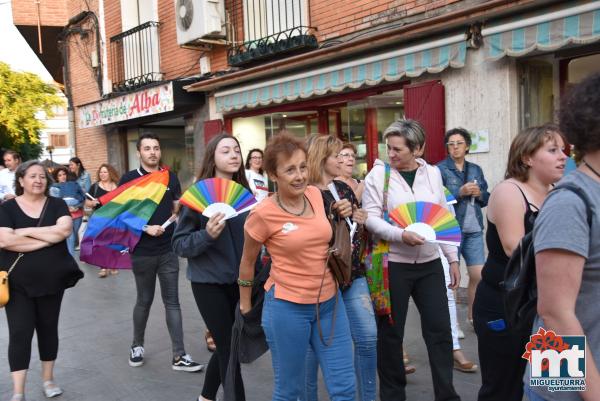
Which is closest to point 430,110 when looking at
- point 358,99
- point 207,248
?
point 358,99

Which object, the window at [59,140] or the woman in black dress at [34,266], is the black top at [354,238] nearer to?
the woman in black dress at [34,266]

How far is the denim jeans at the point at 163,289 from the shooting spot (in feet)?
16.7

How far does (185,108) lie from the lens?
38.4 feet

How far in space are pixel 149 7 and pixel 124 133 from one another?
10.9 ft

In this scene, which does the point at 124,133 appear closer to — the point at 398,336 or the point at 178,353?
the point at 178,353

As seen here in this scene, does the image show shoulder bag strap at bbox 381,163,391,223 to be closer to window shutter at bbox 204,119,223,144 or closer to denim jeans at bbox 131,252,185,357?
denim jeans at bbox 131,252,185,357

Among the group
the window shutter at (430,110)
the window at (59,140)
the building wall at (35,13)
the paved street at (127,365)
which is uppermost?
the building wall at (35,13)

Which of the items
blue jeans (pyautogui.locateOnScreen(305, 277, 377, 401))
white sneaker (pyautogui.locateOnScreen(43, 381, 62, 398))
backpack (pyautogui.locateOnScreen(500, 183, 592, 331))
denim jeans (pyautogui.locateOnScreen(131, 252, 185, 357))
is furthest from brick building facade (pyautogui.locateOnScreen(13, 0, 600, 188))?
white sneaker (pyautogui.locateOnScreen(43, 381, 62, 398))

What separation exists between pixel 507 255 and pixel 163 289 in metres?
3.39

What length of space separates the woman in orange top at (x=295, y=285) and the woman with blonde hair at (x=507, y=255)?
29.3 inches

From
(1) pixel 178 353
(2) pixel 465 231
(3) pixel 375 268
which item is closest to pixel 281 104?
(2) pixel 465 231


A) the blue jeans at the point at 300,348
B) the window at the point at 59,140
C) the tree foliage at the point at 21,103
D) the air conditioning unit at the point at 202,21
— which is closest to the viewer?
the blue jeans at the point at 300,348

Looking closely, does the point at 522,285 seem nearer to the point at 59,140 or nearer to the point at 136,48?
the point at 136,48

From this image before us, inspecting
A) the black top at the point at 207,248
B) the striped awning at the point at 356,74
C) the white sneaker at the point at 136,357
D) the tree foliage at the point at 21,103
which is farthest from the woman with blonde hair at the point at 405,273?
the tree foliage at the point at 21,103
